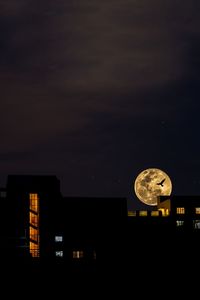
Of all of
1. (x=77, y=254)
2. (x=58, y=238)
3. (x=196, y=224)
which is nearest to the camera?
(x=77, y=254)

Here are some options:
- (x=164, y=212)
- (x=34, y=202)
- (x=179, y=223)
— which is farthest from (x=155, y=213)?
(x=34, y=202)

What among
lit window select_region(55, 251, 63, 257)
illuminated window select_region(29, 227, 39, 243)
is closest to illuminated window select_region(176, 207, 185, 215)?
lit window select_region(55, 251, 63, 257)

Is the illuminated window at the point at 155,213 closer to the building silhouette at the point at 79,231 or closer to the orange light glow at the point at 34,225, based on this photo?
the building silhouette at the point at 79,231

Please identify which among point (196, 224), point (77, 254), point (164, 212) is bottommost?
point (77, 254)

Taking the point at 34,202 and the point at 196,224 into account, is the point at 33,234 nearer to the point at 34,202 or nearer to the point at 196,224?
the point at 34,202

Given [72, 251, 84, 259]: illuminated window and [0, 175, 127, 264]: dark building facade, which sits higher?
[0, 175, 127, 264]: dark building facade

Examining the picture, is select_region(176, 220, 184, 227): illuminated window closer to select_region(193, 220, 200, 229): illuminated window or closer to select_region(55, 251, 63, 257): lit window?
select_region(193, 220, 200, 229): illuminated window

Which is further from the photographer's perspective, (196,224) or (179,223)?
(196,224)

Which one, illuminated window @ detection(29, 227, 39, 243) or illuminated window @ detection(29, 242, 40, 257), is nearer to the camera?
illuminated window @ detection(29, 242, 40, 257)

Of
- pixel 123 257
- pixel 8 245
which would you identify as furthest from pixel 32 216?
pixel 8 245

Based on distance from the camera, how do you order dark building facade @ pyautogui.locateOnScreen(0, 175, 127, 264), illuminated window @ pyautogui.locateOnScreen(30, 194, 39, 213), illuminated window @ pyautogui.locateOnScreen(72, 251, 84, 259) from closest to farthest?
dark building facade @ pyautogui.locateOnScreen(0, 175, 127, 264) → illuminated window @ pyautogui.locateOnScreen(30, 194, 39, 213) → illuminated window @ pyautogui.locateOnScreen(72, 251, 84, 259)

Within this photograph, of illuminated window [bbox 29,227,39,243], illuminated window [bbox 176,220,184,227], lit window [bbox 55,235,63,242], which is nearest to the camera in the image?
illuminated window [bbox 29,227,39,243]

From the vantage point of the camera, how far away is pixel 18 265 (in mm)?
95688

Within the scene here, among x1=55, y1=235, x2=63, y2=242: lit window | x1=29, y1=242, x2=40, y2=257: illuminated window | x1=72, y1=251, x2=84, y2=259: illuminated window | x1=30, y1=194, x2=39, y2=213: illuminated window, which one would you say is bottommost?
x1=72, y1=251, x2=84, y2=259: illuminated window
